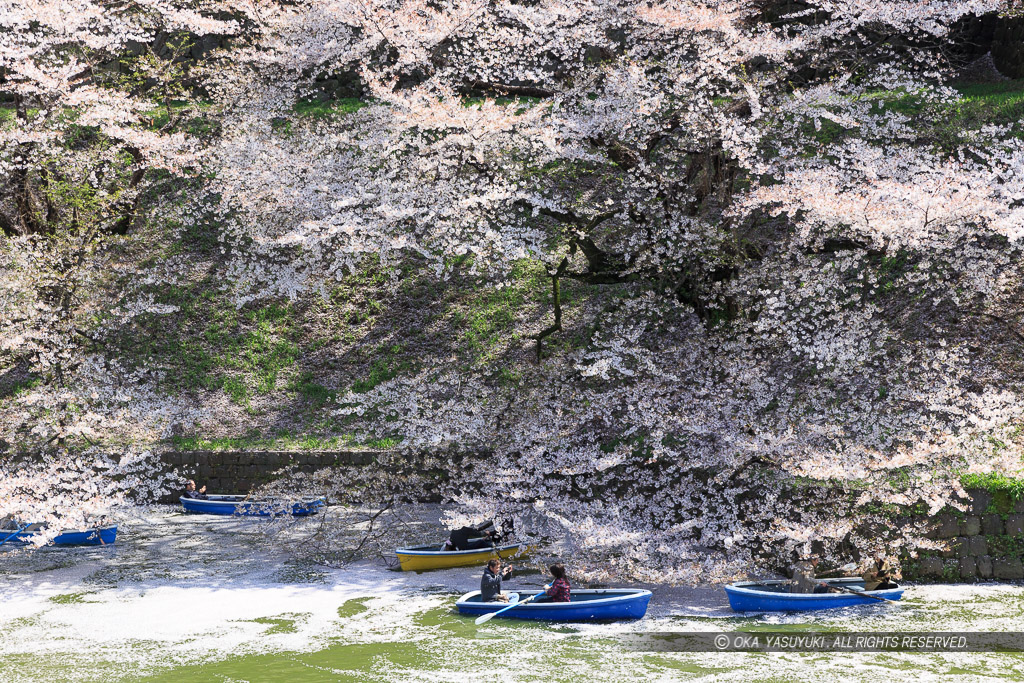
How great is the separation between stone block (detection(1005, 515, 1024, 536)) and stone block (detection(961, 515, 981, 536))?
39 cm

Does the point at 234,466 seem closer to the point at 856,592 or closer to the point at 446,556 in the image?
the point at 446,556

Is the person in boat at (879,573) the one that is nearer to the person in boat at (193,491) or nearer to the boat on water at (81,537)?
the boat on water at (81,537)

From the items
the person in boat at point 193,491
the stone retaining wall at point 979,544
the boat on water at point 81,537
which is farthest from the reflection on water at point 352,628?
the person in boat at point 193,491

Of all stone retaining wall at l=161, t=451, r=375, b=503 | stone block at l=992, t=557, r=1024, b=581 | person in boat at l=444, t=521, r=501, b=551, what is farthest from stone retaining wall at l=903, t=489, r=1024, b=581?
stone retaining wall at l=161, t=451, r=375, b=503

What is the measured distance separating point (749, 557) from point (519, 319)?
10.2 m

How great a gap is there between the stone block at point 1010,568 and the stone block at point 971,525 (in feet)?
1.62

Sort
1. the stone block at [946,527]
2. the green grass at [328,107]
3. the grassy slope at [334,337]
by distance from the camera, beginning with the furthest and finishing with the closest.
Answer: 1. the green grass at [328,107]
2. the grassy slope at [334,337]
3. the stone block at [946,527]

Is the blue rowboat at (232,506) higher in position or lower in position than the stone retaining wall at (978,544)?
higher

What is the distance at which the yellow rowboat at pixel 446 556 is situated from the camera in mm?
13219

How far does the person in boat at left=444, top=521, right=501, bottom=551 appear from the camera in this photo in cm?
1339

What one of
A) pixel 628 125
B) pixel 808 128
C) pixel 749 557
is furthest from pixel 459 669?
pixel 808 128

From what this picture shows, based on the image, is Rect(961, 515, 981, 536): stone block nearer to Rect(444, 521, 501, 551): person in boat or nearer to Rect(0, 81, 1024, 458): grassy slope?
Rect(444, 521, 501, 551): person in boat

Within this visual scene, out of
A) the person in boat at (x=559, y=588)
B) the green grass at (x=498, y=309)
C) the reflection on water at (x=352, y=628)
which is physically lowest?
the reflection on water at (x=352, y=628)

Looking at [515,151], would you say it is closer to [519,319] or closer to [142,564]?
[519,319]
